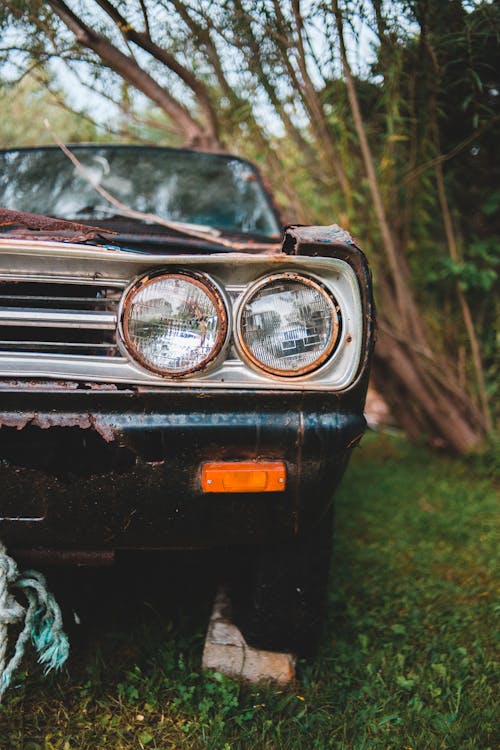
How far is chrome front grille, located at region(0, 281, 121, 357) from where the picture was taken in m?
1.39

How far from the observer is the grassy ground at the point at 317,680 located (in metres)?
1.57

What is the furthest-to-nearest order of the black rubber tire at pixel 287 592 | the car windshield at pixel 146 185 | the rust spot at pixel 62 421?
the car windshield at pixel 146 185
the black rubber tire at pixel 287 592
the rust spot at pixel 62 421

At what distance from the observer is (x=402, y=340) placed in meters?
4.10

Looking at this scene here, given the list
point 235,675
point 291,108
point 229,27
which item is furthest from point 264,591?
point 291,108

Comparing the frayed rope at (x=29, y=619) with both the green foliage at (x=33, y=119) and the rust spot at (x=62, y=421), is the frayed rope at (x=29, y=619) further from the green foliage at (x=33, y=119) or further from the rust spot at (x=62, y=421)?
the green foliage at (x=33, y=119)

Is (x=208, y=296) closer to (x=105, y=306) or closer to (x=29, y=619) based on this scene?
(x=105, y=306)

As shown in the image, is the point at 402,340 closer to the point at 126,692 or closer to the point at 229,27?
the point at 229,27

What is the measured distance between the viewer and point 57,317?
1387 mm

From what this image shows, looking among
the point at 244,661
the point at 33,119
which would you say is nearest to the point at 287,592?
the point at 244,661

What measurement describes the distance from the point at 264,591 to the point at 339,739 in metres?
0.42

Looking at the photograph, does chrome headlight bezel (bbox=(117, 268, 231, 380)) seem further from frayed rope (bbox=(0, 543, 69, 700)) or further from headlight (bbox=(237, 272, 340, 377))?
frayed rope (bbox=(0, 543, 69, 700))

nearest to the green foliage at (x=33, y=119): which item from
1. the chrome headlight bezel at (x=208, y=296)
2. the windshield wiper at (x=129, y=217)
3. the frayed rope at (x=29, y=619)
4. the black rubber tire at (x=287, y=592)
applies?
the windshield wiper at (x=129, y=217)

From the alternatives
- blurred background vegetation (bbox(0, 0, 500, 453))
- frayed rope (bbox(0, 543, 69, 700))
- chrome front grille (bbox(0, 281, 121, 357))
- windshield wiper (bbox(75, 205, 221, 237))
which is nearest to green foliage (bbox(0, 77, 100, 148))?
blurred background vegetation (bbox(0, 0, 500, 453))

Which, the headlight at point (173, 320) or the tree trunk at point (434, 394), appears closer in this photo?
the headlight at point (173, 320)
